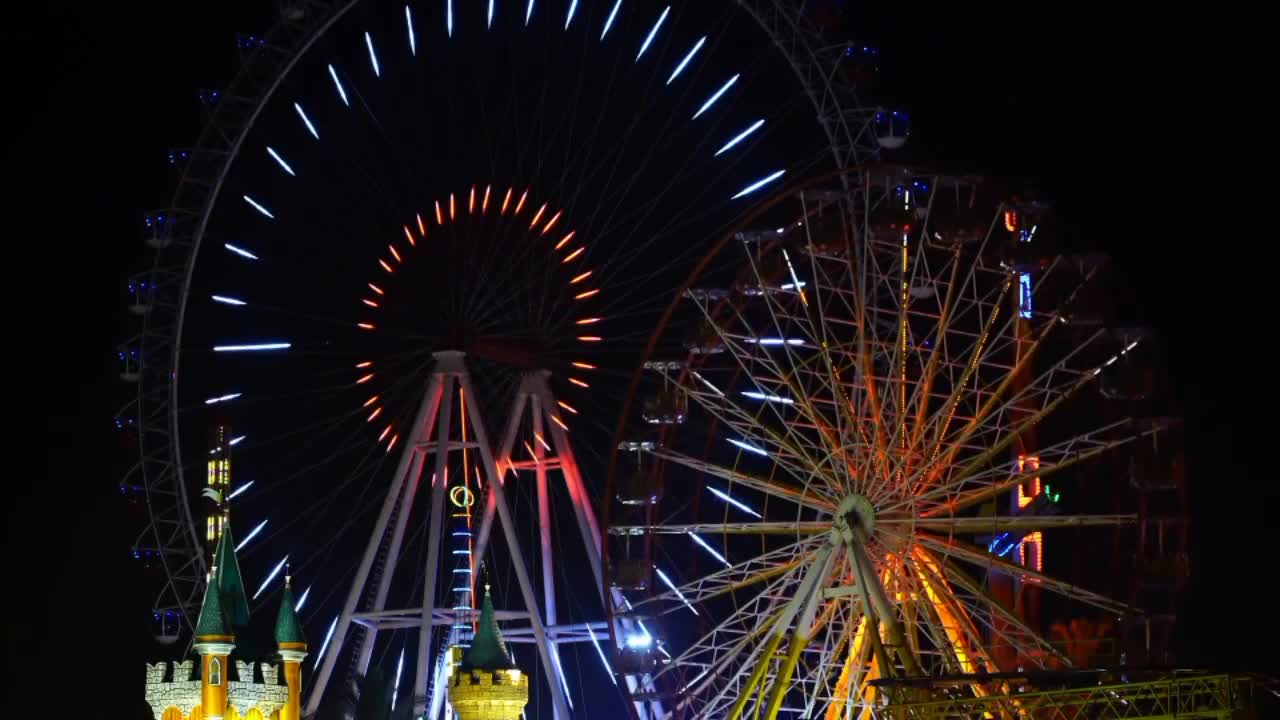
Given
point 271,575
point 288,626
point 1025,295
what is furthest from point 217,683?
point 1025,295

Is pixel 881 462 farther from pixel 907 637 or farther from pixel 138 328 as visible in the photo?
pixel 138 328

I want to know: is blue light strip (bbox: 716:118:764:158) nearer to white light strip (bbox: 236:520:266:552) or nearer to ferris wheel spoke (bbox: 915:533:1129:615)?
ferris wheel spoke (bbox: 915:533:1129:615)

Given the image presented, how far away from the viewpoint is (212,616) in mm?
37188

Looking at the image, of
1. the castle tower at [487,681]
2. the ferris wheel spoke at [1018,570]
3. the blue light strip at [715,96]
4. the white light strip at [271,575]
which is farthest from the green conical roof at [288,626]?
the ferris wheel spoke at [1018,570]

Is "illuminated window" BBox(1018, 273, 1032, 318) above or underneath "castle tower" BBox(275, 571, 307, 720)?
above

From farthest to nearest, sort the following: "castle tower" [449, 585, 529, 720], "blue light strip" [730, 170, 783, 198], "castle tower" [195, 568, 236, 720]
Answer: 1. "castle tower" [449, 585, 529, 720]
2. "blue light strip" [730, 170, 783, 198]
3. "castle tower" [195, 568, 236, 720]

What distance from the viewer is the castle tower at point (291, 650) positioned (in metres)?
38.2

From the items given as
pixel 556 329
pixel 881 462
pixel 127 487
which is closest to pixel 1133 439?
pixel 881 462

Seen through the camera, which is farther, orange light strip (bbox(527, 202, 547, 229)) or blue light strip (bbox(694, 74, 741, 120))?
orange light strip (bbox(527, 202, 547, 229))

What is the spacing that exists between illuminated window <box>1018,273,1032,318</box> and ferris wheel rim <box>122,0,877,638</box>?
7.98 meters

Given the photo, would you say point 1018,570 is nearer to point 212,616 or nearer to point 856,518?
point 856,518

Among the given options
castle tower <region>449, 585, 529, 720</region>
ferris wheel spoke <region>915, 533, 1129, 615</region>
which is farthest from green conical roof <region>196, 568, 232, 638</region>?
ferris wheel spoke <region>915, 533, 1129, 615</region>

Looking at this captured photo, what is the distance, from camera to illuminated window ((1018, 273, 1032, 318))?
35156 millimetres

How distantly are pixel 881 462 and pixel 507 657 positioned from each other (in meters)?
8.35
